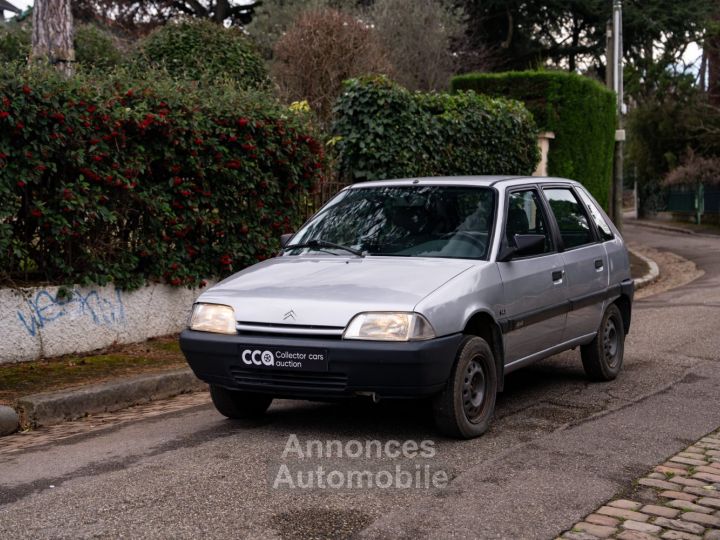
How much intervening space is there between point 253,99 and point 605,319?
15.8ft

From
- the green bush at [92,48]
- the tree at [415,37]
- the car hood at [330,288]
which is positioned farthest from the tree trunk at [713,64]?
the car hood at [330,288]

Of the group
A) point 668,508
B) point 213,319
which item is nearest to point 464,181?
point 213,319

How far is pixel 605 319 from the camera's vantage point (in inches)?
329

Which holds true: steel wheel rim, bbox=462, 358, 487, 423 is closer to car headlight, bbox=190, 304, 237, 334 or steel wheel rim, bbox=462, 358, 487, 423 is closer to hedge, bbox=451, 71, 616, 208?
car headlight, bbox=190, 304, 237, 334

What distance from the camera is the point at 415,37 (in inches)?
1186

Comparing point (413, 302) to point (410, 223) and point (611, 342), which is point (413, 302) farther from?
point (611, 342)

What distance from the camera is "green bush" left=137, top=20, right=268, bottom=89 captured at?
17.7 metres

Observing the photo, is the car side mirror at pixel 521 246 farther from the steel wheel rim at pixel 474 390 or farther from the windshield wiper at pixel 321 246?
the windshield wiper at pixel 321 246

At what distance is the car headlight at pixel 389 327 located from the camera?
5.70 m

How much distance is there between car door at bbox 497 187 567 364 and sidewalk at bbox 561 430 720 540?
4.54ft

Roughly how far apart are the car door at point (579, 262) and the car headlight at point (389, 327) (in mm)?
2207

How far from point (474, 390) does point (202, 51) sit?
42.5 feet

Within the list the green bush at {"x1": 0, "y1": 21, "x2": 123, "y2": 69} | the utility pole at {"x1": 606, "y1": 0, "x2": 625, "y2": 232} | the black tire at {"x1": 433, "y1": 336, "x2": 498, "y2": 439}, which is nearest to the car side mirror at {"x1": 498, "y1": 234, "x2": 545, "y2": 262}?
the black tire at {"x1": 433, "y1": 336, "x2": 498, "y2": 439}

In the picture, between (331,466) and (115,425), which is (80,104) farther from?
(331,466)
